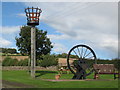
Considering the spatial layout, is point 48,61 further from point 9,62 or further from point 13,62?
point 9,62

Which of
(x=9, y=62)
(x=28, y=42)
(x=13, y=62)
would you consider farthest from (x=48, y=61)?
(x=28, y=42)

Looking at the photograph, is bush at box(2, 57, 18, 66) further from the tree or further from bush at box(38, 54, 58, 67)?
the tree

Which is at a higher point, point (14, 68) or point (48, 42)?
point (48, 42)

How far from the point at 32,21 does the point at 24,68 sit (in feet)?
76.2

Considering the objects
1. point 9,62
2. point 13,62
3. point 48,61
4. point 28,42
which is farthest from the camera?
point 48,61

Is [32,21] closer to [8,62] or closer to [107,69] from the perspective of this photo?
[107,69]

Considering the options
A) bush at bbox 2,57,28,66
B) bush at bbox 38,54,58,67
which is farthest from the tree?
bush at bbox 38,54,58,67

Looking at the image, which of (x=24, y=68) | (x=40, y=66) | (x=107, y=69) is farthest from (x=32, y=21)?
(x=40, y=66)

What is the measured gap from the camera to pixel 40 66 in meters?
51.3

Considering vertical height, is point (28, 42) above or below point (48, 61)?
above

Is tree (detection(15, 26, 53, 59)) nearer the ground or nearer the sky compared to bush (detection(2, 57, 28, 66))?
nearer the sky

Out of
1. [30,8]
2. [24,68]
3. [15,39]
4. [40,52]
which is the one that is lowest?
[24,68]

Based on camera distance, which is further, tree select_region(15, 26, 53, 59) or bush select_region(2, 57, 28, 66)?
bush select_region(2, 57, 28, 66)

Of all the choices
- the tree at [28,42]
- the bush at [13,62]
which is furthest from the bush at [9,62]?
the tree at [28,42]
